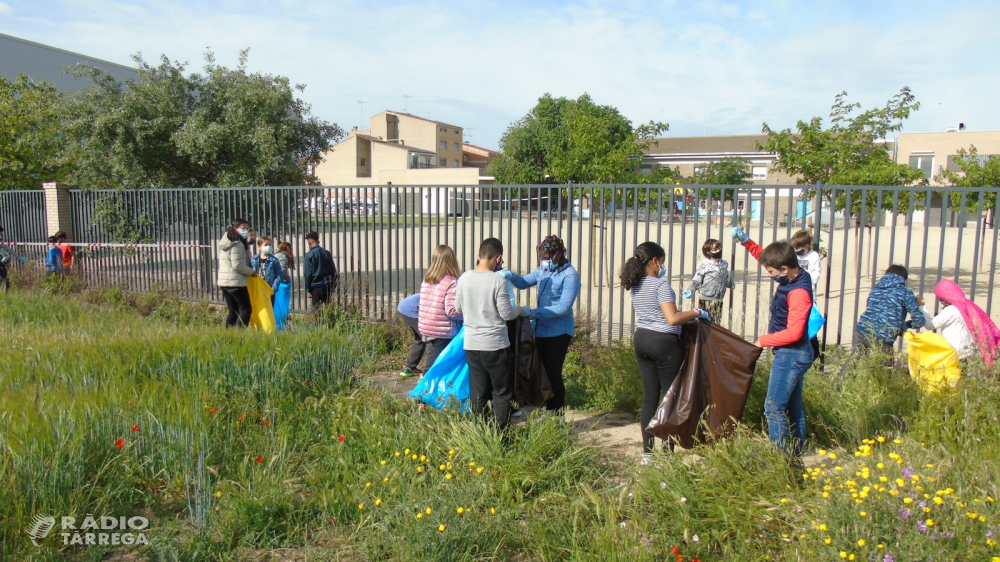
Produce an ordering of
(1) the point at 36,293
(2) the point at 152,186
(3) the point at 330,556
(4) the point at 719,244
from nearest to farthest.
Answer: (3) the point at 330,556
(4) the point at 719,244
(1) the point at 36,293
(2) the point at 152,186

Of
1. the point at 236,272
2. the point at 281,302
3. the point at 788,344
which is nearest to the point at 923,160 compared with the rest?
the point at 281,302

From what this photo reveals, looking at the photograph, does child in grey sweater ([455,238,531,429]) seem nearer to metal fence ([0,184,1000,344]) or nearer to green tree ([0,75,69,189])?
metal fence ([0,184,1000,344])

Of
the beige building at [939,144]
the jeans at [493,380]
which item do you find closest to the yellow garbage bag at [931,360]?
the jeans at [493,380]

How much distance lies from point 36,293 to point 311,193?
4.15 meters

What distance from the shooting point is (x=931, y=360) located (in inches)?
191

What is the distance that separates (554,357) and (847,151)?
7398 millimetres

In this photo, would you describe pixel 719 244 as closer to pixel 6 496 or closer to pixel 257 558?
pixel 257 558

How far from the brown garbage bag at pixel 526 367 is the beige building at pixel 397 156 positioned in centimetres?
4628

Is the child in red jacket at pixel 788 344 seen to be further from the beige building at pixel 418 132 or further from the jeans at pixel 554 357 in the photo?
the beige building at pixel 418 132

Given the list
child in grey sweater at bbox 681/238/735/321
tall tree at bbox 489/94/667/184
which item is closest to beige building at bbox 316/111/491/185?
tall tree at bbox 489/94/667/184

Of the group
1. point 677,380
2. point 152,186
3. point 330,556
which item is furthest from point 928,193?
point 152,186

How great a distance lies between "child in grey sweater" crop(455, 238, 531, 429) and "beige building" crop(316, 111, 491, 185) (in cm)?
4669

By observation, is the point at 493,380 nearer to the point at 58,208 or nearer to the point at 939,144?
the point at 58,208

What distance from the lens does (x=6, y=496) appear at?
11.0ft
